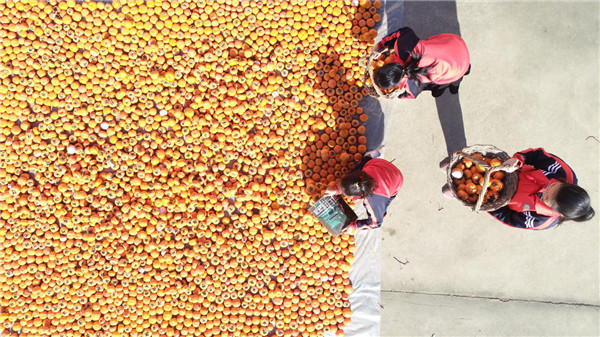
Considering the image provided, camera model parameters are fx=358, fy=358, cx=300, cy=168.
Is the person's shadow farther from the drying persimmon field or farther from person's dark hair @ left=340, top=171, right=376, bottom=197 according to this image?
person's dark hair @ left=340, top=171, right=376, bottom=197

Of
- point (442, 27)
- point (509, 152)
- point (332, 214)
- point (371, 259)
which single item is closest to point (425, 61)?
point (442, 27)

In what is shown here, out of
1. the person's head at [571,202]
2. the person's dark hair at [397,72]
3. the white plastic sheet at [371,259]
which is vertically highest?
the person's dark hair at [397,72]

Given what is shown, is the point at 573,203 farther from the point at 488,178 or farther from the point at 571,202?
the point at 488,178

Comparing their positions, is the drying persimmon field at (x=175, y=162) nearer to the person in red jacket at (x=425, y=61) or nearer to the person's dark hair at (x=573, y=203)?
the person in red jacket at (x=425, y=61)

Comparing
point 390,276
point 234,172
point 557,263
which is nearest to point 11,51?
point 234,172

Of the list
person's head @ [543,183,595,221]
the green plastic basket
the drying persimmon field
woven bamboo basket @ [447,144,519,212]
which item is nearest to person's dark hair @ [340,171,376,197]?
the green plastic basket

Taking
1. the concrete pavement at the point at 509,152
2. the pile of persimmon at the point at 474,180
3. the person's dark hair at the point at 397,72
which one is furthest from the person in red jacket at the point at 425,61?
the concrete pavement at the point at 509,152

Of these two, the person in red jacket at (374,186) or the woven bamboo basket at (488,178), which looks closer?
the woven bamboo basket at (488,178)

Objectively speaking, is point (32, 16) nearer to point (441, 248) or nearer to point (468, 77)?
point (468, 77)
